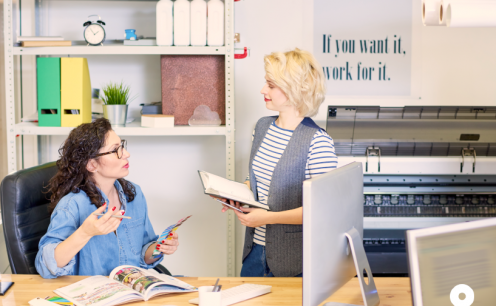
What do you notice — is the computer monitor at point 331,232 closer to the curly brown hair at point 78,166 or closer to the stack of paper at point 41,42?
the curly brown hair at point 78,166

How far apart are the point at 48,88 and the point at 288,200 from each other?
4.38 ft

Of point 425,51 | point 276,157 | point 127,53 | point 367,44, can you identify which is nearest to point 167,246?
point 276,157

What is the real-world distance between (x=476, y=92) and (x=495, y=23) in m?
1.52

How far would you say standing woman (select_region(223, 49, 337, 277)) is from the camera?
1.62 m

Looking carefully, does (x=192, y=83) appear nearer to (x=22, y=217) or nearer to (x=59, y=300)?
(x=22, y=217)

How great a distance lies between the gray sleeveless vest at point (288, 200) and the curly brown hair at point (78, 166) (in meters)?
0.63

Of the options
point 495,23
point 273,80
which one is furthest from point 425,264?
point 273,80

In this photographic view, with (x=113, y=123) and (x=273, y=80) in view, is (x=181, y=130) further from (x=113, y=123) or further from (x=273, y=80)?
(x=273, y=80)

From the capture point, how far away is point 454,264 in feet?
2.93

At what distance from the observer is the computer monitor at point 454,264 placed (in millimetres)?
863

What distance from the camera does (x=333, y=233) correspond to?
1100 mm

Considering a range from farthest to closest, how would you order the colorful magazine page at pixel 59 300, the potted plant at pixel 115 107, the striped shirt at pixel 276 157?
the potted plant at pixel 115 107
the striped shirt at pixel 276 157
the colorful magazine page at pixel 59 300

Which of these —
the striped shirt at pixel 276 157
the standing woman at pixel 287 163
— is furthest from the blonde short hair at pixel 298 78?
the striped shirt at pixel 276 157

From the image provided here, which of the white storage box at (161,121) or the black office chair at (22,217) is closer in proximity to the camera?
the black office chair at (22,217)
